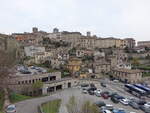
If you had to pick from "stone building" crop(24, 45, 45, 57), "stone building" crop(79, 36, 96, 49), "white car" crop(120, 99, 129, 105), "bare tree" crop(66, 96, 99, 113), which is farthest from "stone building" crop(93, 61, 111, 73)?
"stone building" crop(79, 36, 96, 49)

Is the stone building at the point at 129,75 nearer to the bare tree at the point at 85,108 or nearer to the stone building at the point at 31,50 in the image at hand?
the stone building at the point at 31,50

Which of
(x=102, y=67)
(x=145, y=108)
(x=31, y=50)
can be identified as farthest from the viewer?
(x=31, y=50)

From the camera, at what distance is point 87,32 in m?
106

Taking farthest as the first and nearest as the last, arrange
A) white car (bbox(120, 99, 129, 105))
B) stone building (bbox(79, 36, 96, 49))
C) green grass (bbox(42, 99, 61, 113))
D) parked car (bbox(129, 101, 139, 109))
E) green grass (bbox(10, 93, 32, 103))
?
stone building (bbox(79, 36, 96, 49)), white car (bbox(120, 99, 129, 105)), green grass (bbox(10, 93, 32, 103)), parked car (bbox(129, 101, 139, 109)), green grass (bbox(42, 99, 61, 113))

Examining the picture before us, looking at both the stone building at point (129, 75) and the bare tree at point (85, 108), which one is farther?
the stone building at point (129, 75)

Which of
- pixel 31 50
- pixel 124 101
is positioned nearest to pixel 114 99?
pixel 124 101

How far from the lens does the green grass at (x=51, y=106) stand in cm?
2241

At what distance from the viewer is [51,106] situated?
24266 mm

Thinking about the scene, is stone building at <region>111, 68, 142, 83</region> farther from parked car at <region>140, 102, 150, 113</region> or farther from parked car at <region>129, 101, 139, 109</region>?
parked car at <region>140, 102, 150, 113</region>

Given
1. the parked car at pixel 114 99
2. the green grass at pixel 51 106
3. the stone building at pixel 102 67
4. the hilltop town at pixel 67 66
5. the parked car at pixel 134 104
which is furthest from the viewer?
the stone building at pixel 102 67

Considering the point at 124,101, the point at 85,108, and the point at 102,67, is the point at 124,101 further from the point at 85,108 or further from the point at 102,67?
the point at 102,67

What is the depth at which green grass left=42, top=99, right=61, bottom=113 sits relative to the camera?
22.4 m

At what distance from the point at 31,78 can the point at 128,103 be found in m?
14.4

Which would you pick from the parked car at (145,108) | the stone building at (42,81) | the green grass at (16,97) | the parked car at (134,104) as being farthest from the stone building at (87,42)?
the parked car at (145,108)
